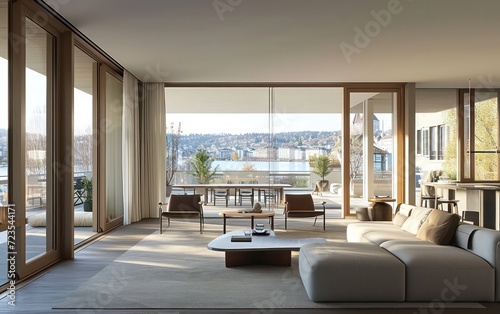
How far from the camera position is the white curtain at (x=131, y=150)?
9.11 meters

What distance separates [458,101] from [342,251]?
786 cm

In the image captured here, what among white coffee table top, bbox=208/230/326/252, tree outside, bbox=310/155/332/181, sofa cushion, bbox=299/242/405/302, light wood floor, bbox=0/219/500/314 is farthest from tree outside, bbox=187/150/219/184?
sofa cushion, bbox=299/242/405/302

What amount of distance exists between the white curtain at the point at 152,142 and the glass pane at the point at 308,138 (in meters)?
2.56

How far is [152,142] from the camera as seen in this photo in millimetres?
10281

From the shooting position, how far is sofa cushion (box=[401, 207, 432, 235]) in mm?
5750

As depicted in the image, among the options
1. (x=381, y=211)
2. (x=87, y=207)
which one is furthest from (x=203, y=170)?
(x=381, y=211)

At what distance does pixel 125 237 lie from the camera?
25.6ft

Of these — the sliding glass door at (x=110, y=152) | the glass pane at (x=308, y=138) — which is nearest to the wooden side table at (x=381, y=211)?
the glass pane at (x=308, y=138)

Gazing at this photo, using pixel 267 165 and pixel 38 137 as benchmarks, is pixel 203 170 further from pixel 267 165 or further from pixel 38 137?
pixel 38 137

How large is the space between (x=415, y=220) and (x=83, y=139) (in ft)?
16.9

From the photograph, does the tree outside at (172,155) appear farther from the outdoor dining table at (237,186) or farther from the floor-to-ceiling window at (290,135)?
the outdoor dining table at (237,186)

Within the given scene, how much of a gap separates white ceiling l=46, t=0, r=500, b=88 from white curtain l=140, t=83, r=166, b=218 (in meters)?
0.67

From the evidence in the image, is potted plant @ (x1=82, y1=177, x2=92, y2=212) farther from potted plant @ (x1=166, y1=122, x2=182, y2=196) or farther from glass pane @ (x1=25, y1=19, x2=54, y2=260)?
potted plant @ (x1=166, y1=122, x2=182, y2=196)

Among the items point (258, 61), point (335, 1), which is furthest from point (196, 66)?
point (335, 1)
